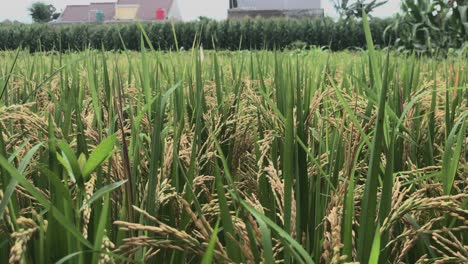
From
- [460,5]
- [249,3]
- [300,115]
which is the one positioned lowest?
[300,115]

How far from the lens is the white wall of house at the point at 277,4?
3991 centimetres

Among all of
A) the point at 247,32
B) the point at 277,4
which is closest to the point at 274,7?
the point at 277,4

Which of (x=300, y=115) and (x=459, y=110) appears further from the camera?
(x=459, y=110)

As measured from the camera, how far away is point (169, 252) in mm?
510

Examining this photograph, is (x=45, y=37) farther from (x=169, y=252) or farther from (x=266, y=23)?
(x=169, y=252)

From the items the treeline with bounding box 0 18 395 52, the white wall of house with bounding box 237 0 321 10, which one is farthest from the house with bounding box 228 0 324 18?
the treeline with bounding box 0 18 395 52

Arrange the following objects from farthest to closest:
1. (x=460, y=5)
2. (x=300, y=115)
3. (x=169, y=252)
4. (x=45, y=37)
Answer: (x=45, y=37), (x=460, y=5), (x=300, y=115), (x=169, y=252)

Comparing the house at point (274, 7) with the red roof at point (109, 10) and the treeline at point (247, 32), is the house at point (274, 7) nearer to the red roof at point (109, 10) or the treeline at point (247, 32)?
the red roof at point (109, 10)

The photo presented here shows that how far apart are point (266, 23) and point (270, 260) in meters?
20.2

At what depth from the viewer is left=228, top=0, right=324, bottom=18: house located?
114 ft

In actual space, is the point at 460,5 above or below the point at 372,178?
above

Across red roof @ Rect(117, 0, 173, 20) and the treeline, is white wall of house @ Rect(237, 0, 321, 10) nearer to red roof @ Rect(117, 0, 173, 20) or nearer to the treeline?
red roof @ Rect(117, 0, 173, 20)

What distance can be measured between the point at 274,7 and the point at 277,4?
502 millimetres

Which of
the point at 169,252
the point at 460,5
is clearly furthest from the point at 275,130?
the point at 460,5
